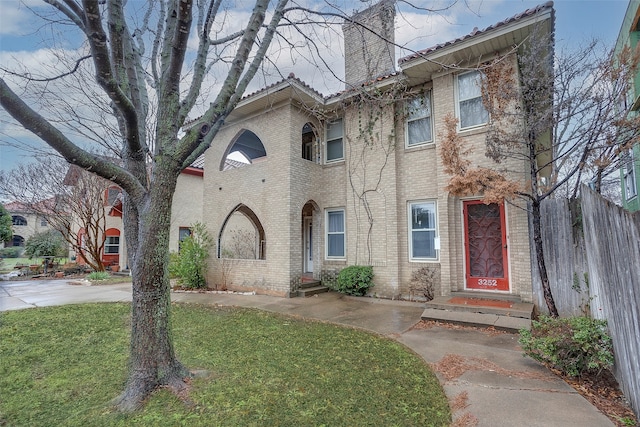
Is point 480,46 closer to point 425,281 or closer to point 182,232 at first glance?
point 425,281

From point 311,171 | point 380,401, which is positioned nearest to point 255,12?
point 380,401

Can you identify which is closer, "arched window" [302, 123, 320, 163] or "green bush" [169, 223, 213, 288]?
"green bush" [169, 223, 213, 288]

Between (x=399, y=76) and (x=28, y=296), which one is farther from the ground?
(x=399, y=76)

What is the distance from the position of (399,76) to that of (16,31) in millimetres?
7728

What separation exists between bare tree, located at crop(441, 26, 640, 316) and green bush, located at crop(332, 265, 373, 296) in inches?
145

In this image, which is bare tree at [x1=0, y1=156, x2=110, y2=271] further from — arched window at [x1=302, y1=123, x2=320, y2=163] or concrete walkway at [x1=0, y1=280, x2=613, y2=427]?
arched window at [x1=302, y1=123, x2=320, y2=163]

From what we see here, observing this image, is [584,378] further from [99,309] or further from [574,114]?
[99,309]

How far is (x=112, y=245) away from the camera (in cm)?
2022

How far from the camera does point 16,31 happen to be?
4.67 meters

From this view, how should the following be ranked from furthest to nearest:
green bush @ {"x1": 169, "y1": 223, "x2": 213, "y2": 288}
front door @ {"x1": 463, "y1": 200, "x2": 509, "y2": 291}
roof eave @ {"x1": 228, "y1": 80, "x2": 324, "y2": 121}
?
green bush @ {"x1": 169, "y1": 223, "x2": 213, "y2": 288} → roof eave @ {"x1": 228, "y1": 80, "x2": 324, "y2": 121} → front door @ {"x1": 463, "y1": 200, "x2": 509, "y2": 291}

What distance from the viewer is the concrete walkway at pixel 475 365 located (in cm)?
305

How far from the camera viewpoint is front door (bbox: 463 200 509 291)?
7.73 m

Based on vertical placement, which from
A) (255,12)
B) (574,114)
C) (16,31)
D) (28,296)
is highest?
(16,31)

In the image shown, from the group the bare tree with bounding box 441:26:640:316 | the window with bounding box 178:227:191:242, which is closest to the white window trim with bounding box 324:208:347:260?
the bare tree with bounding box 441:26:640:316
